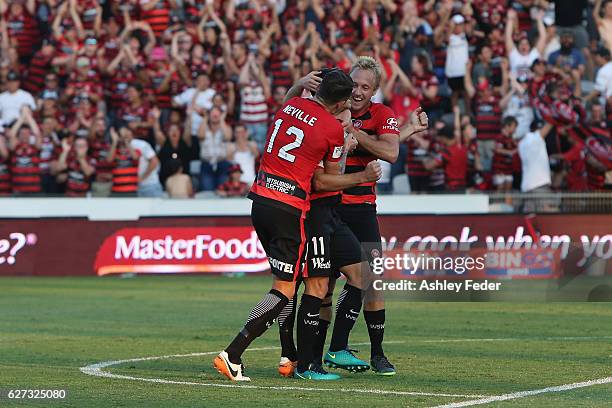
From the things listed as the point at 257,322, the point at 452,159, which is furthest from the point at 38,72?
the point at 257,322

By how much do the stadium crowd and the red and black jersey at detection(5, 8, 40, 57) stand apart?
17.2 inches

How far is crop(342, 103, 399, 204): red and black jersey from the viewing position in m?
11.3

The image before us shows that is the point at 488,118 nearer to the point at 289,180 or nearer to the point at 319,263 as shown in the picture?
the point at 319,263

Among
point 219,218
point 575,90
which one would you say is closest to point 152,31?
point 219,218

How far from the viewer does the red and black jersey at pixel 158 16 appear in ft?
94.2

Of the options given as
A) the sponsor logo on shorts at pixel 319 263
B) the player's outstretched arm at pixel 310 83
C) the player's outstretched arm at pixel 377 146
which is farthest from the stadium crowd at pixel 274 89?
the sponsor logo on shorts at pixel 319 263

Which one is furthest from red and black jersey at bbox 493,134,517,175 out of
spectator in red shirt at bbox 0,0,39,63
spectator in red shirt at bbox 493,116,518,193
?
spectator in red shirt at bbox 0,0,39,63

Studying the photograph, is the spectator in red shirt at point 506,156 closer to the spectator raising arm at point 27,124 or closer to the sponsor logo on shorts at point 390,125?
the spectator raising arm at point 27,124

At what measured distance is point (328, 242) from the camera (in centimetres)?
1081

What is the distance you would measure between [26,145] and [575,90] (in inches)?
406

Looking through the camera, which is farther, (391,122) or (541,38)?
(541,38)

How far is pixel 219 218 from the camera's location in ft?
78.7

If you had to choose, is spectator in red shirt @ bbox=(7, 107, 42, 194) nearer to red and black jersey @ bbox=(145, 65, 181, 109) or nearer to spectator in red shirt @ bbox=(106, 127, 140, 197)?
spectator in red shirt @ bbox=(106, 127, 140, 197)

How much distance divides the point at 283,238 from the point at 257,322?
672 millimetres
